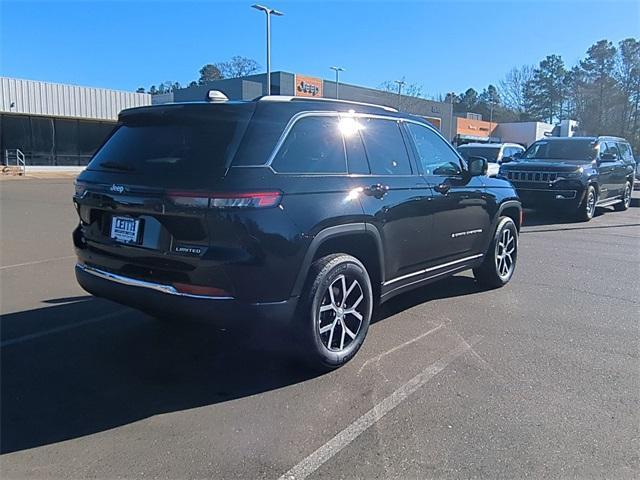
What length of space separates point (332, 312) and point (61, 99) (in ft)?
109

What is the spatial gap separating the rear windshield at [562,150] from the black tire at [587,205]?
0.93 meters

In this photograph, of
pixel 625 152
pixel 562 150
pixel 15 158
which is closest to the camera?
pixel 562 150

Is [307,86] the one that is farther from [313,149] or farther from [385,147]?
[313,149]

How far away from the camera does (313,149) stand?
12.5 feet

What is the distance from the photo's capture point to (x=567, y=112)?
84750 mm

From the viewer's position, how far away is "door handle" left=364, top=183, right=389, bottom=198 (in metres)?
4.08

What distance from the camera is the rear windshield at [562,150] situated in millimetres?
13336

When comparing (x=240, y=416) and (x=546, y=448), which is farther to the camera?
(x=240, y=416)

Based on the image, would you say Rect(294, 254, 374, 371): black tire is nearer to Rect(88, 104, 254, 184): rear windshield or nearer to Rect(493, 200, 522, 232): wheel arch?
Rect(88, 104, 254, 184): rear windshield

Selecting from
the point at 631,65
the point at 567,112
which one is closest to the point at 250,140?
the point at 631,65

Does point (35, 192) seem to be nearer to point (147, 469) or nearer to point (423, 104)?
point (147, 469)

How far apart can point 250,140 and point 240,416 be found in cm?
171

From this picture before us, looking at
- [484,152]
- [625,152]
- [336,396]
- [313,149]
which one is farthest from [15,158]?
[336,396]

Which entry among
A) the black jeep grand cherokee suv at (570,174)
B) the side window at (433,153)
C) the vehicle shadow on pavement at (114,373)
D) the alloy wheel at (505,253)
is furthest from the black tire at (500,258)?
the black jeep grand cherokee suv at (570,174)
